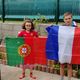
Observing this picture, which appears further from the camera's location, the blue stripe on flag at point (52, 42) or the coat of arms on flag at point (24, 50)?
the coat of arms on flag at point (24, 50)

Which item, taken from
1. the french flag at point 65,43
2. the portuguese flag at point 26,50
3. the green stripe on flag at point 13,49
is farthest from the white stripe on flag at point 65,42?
the green stripe on flag at point 13,49

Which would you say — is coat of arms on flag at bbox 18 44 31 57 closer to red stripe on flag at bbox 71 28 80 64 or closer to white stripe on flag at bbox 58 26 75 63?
white stripe on flag at bbox 58 26 75 63

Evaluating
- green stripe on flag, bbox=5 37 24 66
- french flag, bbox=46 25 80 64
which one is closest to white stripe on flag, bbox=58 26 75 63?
french flag, bbox=46 25 80 64

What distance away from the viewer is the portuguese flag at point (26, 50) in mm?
7707

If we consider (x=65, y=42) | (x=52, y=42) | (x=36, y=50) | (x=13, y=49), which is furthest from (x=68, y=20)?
(x=13, y=49)

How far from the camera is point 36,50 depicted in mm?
7754

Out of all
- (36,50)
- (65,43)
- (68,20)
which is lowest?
(36,50)

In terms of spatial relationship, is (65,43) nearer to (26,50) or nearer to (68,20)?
(68,20)

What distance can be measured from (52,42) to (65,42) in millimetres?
269

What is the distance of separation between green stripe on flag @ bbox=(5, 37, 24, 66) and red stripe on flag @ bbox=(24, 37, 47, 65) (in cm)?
12

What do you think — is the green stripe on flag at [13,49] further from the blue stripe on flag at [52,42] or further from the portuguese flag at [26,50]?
the blue stripe on flag at [52,42]

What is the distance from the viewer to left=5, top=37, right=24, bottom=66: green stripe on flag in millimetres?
7730

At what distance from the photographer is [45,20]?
10.1 m

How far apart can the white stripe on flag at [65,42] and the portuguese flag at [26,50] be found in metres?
0.39
